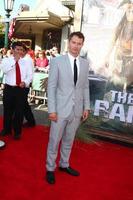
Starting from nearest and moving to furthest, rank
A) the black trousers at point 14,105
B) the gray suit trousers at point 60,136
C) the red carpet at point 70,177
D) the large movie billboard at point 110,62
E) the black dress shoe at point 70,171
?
the red carpet at point 70,177
the gray suit trousers at point 60,136
the black dress shoe at point 70,171
the black trousers at point 14,105
the large movie billboard at point 110,62

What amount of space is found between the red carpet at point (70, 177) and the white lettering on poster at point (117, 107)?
0.55m

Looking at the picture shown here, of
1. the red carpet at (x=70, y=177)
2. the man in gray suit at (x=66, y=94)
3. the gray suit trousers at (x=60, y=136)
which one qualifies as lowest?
the red carpet at (x=70, y=177)

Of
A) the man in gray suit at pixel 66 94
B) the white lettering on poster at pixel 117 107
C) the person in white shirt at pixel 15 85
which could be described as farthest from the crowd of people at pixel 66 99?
the white lettering on poster at pixel 117 107

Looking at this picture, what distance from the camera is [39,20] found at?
45.0ft

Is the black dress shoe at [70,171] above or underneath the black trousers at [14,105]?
underneath

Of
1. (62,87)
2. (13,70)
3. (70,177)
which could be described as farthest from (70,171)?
(13,70)

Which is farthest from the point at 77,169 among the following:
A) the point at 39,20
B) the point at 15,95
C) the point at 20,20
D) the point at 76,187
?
the point at 20,20

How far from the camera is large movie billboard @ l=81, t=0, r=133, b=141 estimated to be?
A: 6027 mm

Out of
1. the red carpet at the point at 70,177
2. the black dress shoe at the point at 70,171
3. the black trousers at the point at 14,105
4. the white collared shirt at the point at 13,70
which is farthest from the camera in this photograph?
the black trousers at the point at 14,105

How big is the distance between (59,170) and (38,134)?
6.50 feet

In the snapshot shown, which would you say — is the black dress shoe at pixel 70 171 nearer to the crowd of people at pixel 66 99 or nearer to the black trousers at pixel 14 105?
the crowd of people at pixel 66 99

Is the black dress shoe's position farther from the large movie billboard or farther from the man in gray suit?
the large movie billboard

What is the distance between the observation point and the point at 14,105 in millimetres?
5961

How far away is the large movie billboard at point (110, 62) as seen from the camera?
6.03 meters
